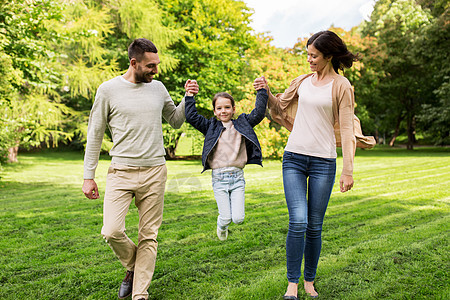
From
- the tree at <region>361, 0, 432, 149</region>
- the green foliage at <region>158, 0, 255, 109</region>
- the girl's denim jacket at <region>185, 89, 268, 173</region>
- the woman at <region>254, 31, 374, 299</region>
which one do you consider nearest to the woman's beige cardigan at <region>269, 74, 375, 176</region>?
the woman at <region>254, 31, 374, 299</region>

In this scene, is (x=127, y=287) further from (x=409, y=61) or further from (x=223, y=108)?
(x=409, y=61)

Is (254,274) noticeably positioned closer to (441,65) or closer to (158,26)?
(158,26)

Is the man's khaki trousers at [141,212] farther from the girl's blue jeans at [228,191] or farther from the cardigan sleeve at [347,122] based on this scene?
the cardigan sleeve at [347,122]

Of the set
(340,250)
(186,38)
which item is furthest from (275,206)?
(186,38)

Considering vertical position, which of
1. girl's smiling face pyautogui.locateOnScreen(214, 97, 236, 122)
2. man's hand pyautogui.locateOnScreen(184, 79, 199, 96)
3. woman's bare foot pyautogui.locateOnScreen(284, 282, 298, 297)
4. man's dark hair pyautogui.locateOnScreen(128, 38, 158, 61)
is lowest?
woman's bare foot pyautogui.locateOnScreen(284, 282, 298, 297)

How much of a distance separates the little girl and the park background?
2.65 ft

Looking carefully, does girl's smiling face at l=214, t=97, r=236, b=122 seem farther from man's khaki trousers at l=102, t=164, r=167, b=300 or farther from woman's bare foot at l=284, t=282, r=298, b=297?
woman's bare foot at l=284, t=282, r=298, b=297

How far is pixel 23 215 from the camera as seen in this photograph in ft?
24.0

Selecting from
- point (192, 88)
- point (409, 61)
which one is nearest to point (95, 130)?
point (192, 88)

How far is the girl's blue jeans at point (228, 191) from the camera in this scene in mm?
3746

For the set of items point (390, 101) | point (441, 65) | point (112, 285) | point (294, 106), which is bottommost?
point (112, 285)

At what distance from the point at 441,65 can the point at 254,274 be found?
2636 cm

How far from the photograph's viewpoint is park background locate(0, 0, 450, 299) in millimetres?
3876

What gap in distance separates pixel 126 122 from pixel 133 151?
25cm
